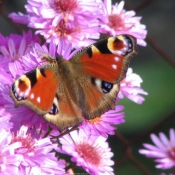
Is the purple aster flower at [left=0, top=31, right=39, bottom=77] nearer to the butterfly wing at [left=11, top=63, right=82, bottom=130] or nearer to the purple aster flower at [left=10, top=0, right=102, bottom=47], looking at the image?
the purple aster flower at [left=10, top=0, right=102, bottom=47]

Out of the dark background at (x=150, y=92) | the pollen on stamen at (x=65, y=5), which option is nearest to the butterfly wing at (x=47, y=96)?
the pollen on stamen at (x=65, y=5)

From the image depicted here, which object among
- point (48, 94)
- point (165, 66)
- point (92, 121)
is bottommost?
point (165, 66)

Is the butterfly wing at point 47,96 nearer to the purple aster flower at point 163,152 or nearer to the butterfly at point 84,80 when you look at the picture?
the butterfly at point 84,80

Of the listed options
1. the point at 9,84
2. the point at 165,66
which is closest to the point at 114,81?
the point at 9,84

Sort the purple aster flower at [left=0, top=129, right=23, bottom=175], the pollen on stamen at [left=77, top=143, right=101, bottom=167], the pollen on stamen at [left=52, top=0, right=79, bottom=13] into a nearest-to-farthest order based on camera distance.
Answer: the purple aster flower at [left=0, top=129, right=23, bottom=175]
the pollen on stamen at [left=77, top=143, right=101, bottom=167]
the pollen on stamen at [left=52, top=0, right=79, bottom=13]

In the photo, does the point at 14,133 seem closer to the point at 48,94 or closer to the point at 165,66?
→ the point at 48,94

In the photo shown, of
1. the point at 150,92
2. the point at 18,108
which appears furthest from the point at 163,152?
the point at 150,92

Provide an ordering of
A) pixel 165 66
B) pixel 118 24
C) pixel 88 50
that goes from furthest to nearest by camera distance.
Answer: pixel 165 66 < pixel 118 24 < pixel 88 50

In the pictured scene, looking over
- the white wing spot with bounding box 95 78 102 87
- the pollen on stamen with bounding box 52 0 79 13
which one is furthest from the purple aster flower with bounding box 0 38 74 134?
the pollen on stamen with bounding box 52 0 79 13
